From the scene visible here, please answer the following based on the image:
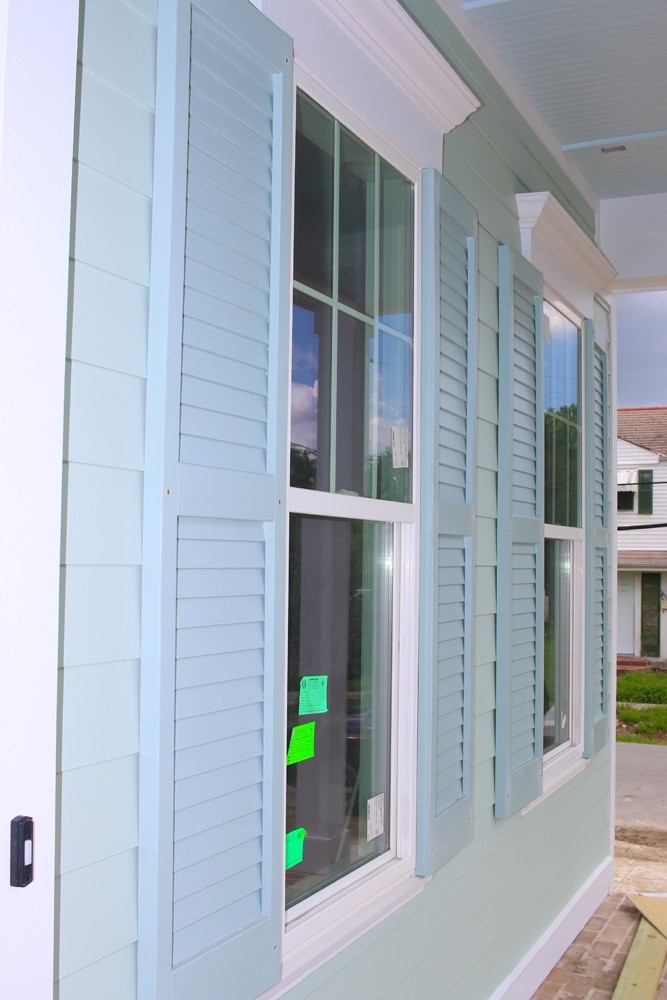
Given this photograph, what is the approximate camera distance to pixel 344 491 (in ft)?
7.63

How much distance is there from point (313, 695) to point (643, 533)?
1942 cm

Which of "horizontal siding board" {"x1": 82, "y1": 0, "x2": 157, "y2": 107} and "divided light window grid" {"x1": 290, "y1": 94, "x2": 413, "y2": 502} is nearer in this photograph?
"horizontal siding board" {"x1": 82, "y1": 0, "x2": 157, "y2": 107}

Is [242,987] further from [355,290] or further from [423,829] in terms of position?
[355,290]

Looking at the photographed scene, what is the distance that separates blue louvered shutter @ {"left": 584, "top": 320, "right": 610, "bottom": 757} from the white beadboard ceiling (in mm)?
808

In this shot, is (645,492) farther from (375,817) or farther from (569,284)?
(375,817)

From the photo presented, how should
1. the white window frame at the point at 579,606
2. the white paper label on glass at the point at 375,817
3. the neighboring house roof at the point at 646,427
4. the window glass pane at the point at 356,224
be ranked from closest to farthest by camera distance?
the window glass pane at the point at 356,224 < the white paper label on glass at the point at 375,817 < the white window frame at the point at 579,606 < the neighboring house roof at the point at 646,427

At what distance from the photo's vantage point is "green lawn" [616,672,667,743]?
1225cm

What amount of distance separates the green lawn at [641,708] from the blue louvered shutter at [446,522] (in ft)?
30.9

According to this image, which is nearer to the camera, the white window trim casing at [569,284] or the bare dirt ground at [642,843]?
the white window trim casing at [569,284]

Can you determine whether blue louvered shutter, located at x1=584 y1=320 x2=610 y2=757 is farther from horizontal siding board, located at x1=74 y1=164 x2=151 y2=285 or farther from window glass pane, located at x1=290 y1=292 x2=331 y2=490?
horizontal siding board, located at x1=74 y1=164 x2=151 y2=285

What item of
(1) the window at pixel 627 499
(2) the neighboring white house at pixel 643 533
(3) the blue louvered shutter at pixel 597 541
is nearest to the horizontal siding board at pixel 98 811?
(3) the blue louvered shutter at pixel 597 541

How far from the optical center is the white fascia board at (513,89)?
3.19 m

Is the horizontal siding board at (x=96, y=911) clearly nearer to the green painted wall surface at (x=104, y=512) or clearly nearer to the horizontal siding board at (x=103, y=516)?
the green painted wall surface at (x=104, y=512)

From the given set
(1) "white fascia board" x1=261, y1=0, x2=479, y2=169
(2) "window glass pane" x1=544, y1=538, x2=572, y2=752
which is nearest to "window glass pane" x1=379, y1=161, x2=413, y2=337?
(1) "white fascia board" x1=261, y1=0, x2=479, y2=169
